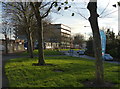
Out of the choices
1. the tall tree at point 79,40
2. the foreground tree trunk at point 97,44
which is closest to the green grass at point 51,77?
the foreground tree trunk at point 97,44

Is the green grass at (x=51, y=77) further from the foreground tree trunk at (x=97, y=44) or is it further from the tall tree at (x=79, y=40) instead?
the tall tree at (x=79, y=40)

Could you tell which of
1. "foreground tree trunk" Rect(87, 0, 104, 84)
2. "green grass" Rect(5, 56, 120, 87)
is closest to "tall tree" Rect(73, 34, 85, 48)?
"green grass" Rect(5, 56, 120, 87)

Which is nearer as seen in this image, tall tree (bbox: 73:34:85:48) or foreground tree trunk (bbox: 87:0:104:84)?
foreground tree trunk (bbox: 87:0:104:84)

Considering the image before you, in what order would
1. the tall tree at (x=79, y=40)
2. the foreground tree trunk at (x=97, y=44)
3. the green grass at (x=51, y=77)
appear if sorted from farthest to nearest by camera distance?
the tall tree at (x=79, y=40) → the foreground tree trunk at (x=97, y=44) → the green grass at (x=51, y=77)

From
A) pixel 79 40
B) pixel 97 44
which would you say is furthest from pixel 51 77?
pixel 79 40

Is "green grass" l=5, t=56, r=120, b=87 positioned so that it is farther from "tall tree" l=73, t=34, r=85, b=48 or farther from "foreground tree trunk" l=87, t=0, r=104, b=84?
"tall tree" l=73, t=34, r=85, b=48

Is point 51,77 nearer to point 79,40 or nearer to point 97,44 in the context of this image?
point 97,44

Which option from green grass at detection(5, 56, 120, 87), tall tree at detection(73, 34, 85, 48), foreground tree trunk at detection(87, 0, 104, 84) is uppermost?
tall tree at detection(73, 34, 85, 48)

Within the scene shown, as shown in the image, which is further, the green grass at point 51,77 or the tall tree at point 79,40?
the tall tree at point 79,40

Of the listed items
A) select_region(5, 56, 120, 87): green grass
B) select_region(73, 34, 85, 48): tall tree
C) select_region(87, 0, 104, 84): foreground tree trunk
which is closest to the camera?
select_region(5, 56, 120, 87): green grass

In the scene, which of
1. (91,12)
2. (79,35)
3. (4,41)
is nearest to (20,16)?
(4,41)

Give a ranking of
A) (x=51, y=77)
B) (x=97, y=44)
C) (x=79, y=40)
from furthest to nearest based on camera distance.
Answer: (x=79, y=40) < (x=51, y=77) < (x=97, y=44)

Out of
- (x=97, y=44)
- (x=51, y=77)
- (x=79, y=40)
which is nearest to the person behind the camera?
(x=97, y=44)

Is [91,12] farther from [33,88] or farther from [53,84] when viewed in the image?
[33,88]
